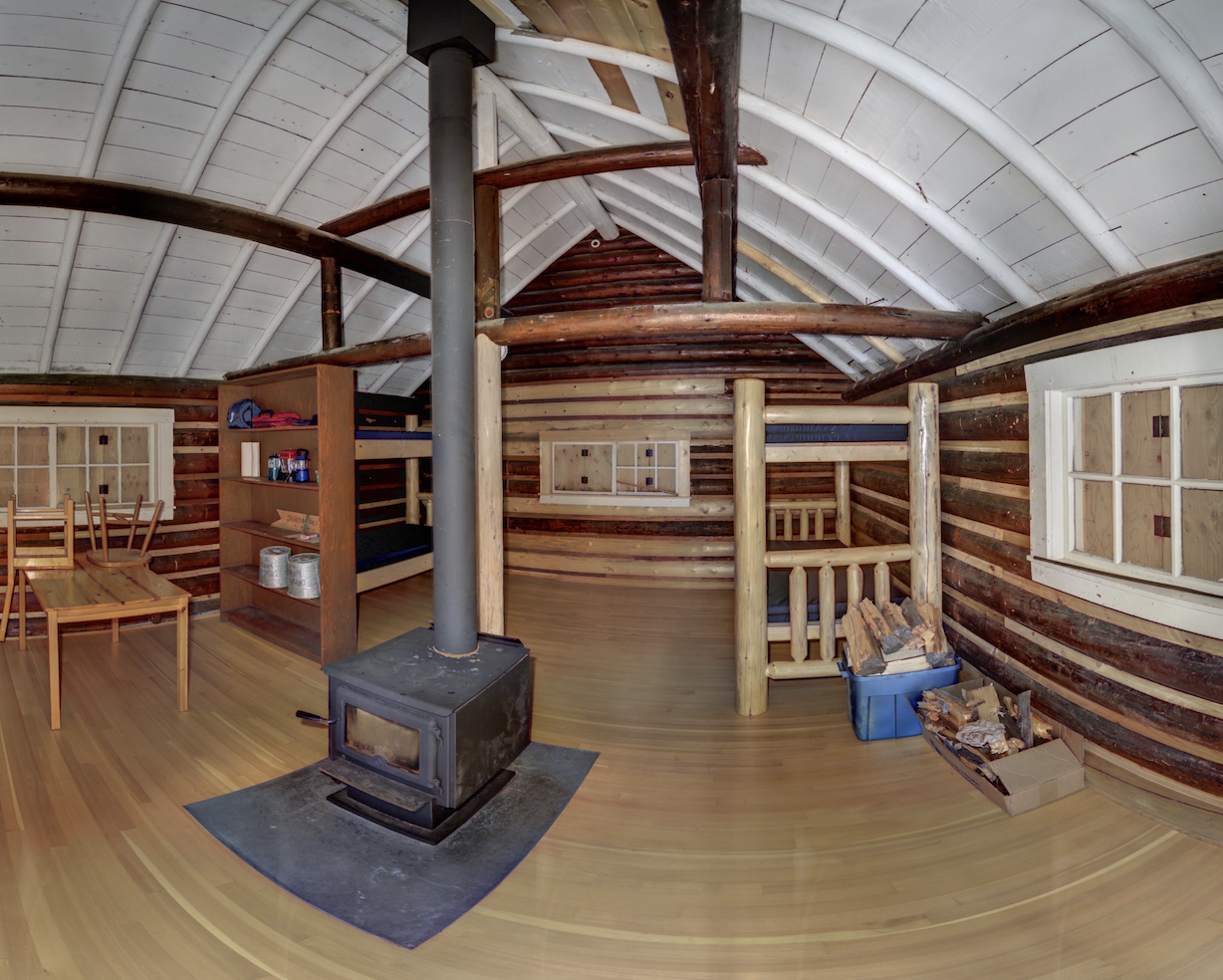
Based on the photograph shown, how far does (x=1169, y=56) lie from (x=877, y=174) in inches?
A: 51.3

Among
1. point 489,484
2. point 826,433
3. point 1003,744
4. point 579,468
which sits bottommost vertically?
point 1003,744

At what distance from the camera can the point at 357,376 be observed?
7.54m

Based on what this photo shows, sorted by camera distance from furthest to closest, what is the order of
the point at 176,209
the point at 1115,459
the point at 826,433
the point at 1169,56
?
the point at 826,433 → the point at 176,209 → the point at 1115,459 → the point at 1169,56

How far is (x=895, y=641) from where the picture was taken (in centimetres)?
364

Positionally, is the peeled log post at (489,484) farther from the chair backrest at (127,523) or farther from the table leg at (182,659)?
the chair backrest at (127,523)

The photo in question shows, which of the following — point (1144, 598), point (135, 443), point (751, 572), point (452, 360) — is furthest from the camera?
point (135, 443)

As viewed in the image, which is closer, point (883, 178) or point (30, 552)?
point (883, 178)

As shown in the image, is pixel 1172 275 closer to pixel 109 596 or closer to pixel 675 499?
pixel 675 499

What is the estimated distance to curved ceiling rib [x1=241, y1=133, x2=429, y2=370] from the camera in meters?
4.89

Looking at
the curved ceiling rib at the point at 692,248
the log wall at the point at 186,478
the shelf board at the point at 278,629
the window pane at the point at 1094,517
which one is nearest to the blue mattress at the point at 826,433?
the curved ceiling rib at the point at 692,248

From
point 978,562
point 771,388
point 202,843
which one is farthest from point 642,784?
point 771,388

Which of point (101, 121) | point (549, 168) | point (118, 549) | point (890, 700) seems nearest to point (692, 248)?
point (549, 168)

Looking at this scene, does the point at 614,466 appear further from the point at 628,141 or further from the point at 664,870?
the point at 664,870

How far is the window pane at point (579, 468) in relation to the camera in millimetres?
8094
